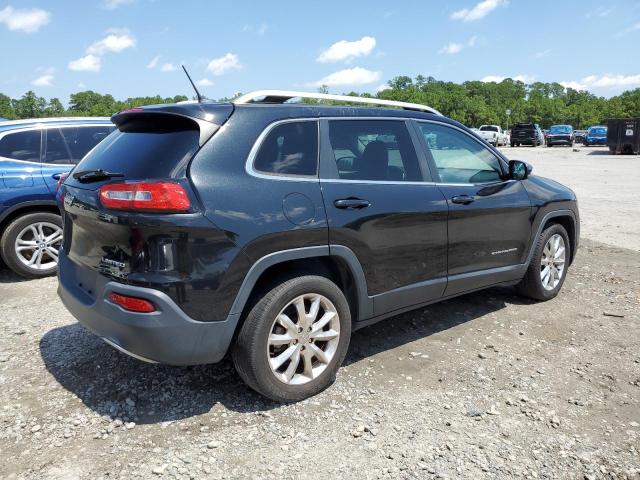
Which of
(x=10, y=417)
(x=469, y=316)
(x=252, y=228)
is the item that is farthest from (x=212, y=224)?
(x=469, y=316)

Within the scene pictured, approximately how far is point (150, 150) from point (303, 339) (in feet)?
4.72

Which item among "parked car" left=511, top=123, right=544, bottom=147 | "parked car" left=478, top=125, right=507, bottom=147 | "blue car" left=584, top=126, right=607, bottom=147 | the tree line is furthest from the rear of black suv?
the tree line

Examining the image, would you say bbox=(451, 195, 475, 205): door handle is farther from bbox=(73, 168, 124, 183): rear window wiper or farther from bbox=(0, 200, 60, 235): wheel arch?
bbox=(0, 200, 60, 235): wheel arch

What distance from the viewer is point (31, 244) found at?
236 inches

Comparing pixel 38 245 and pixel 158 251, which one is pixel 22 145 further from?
pixel 158 251

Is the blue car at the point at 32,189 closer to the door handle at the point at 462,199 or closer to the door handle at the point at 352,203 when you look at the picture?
the door handle at the point at 352,203

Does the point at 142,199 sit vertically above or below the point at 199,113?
below

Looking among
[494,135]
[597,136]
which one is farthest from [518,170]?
[597,136]

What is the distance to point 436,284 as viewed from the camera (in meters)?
4.02

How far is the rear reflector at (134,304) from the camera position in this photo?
2.79m

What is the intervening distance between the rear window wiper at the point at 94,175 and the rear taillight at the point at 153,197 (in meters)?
0.26

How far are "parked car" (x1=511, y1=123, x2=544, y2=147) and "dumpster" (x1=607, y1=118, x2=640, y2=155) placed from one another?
41.7 feet

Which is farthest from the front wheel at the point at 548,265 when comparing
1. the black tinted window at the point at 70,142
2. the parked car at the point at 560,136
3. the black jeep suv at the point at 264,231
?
the parked car at the point at 560,136

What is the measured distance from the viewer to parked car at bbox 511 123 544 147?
45.7 m
